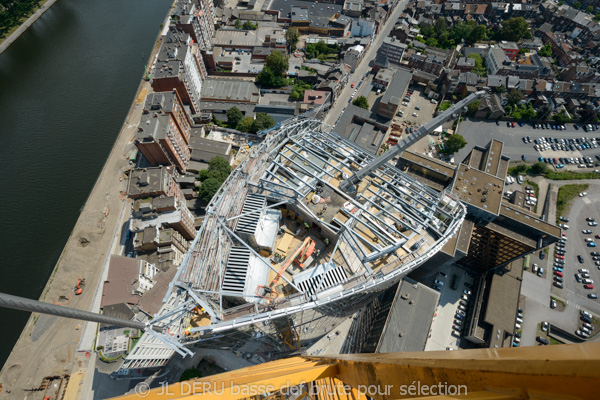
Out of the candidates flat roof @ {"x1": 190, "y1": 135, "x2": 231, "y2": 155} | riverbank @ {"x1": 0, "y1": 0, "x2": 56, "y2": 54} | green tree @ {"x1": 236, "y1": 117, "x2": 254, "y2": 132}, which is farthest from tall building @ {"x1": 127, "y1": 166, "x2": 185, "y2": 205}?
riverbank @ {"x1": 0, "y1": 0, "x2": 56, "y2": 54}

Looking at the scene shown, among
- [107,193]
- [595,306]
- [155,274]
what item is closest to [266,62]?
[107,193]

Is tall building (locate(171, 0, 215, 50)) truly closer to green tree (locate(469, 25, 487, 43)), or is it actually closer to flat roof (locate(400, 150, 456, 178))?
flat roof (locate(400, 150, 456, 178))

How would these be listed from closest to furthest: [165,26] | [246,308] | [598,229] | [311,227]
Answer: [246,308]
[311,227]
[598,229]
[165,26]

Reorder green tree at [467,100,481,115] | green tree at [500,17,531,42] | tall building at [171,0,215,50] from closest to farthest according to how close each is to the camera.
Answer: green tree at [467,100,481,115] → tall building at [171,0,215,50] → green tree at [500,17,531,42]

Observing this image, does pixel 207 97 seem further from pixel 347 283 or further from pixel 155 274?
pixel 347 283

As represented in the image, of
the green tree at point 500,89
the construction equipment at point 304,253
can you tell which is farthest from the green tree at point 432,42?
the construction equipment at point 304,253

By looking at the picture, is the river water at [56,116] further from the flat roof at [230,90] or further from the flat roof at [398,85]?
the flat roof at [398,85]
